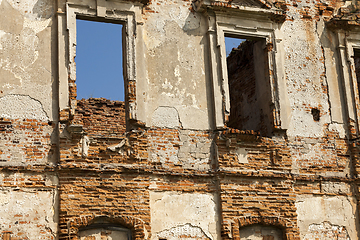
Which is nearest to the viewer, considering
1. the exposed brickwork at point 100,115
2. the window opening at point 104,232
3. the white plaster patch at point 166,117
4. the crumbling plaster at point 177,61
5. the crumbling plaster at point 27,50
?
the window opening at point 104,232

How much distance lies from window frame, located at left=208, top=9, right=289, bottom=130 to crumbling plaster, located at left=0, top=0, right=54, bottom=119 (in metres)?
3.04

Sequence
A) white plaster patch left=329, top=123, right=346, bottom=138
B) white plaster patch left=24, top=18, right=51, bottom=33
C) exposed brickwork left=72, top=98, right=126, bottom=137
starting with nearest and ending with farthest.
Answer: white plaster patch left=24, top=18, right=51, bottom=33, white plaster patch left=329, top=123, right=346, bottom=138, exposed brickwork left=72, top=98, right=126, bottom=137

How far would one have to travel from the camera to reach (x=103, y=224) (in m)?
9.71

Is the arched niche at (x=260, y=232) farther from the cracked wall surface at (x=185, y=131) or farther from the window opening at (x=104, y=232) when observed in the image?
the window opening at (x=104, y=232)

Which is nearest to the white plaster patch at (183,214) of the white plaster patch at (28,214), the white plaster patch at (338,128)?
the white plaster patch at (28,214)

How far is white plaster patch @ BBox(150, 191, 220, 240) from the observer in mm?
10070

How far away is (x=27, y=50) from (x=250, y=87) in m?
4.86

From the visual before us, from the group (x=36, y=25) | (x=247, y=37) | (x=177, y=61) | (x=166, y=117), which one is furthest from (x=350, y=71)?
(x=36, y=25)

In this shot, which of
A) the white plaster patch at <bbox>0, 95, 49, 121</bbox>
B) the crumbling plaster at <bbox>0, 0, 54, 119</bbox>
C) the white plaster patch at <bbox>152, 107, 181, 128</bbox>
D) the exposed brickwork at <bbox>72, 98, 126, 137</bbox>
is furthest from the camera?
the exposed brickwork at <bbox>72, 98, 126, 137</bbox>

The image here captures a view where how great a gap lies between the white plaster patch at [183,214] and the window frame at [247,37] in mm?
1494

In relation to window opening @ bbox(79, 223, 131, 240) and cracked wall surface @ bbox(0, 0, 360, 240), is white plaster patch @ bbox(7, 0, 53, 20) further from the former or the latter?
window opening @ bbox(79, 223, 131, 240)

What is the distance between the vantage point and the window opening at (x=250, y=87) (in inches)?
464

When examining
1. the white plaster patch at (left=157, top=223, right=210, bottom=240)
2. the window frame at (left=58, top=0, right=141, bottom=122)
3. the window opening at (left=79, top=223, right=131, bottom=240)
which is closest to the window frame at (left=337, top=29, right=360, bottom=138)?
the white plaster patch at (left=157, top=223, right=210, bottom=240)

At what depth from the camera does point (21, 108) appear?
385 inches
